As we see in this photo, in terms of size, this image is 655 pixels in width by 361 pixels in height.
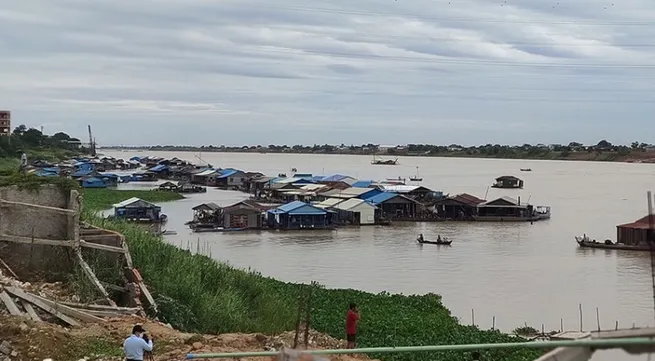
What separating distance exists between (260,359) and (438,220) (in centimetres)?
2925

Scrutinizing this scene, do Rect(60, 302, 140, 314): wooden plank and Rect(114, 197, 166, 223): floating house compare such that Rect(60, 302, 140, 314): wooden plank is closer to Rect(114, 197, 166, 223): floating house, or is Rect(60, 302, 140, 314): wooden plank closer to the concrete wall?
the concrete wall

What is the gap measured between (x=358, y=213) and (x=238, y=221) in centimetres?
558

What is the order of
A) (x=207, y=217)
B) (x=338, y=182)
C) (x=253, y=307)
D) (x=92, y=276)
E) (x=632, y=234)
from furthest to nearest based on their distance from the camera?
(x=338, y=182), (x=207, y=217), (x=632, y=234), (x=253, y=307), (x=92, y=276)

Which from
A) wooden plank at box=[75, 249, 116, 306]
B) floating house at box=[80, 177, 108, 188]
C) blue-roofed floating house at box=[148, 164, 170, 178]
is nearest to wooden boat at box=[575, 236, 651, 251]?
wooden plank at box=[75, 249, 116, 306]

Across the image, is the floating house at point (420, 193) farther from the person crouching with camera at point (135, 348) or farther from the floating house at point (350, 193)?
the person crouching with camera at point (135, 348)

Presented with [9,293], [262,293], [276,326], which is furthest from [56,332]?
[262,293]

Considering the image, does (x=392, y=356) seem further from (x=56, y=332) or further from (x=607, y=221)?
(x=607, y=221)

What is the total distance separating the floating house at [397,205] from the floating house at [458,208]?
1.01 metres

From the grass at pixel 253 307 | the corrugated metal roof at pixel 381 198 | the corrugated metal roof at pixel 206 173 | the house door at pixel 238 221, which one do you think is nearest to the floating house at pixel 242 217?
the house door at pixel 238 221

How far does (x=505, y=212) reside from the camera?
35500 mm

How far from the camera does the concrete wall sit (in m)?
9.53

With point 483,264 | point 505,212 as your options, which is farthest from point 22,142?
point 483,264

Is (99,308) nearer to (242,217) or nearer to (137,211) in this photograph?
(137,211)

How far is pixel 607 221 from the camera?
111ft
